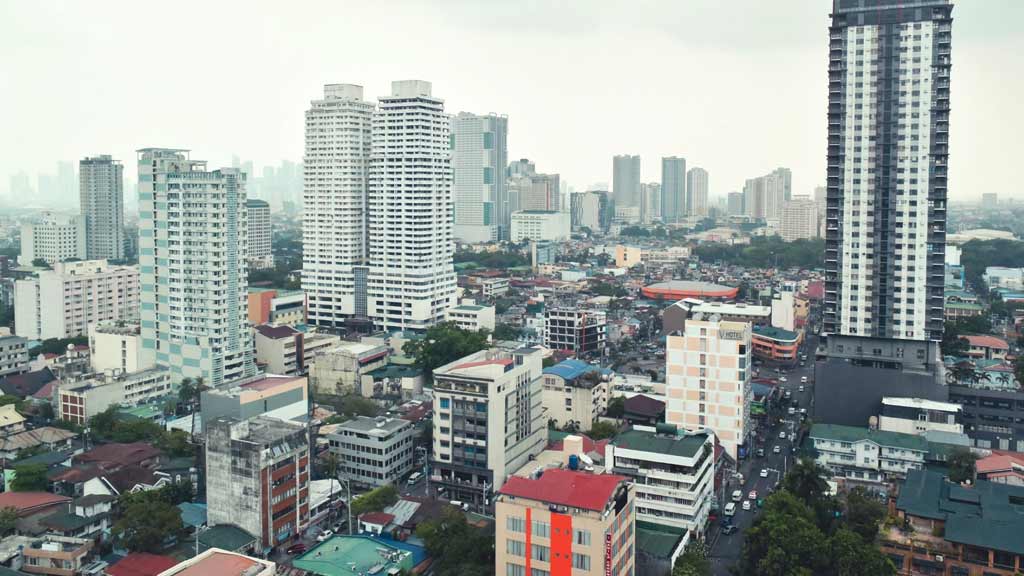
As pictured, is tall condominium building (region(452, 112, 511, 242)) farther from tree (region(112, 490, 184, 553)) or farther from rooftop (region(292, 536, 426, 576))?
rooftop (region(292, 536, 426, 576))

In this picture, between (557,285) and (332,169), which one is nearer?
(332,169)

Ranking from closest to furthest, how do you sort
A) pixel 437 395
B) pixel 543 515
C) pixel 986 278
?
pixel 543 515
pixel 437 395
pixel 986 278

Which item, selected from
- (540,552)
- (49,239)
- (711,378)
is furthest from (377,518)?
(49,239)

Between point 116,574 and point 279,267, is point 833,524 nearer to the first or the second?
point 116,574

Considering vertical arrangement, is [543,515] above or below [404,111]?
below

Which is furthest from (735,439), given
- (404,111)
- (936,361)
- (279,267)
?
(279,267)

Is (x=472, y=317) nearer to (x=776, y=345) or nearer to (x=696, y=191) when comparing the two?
(x=776, y=345)

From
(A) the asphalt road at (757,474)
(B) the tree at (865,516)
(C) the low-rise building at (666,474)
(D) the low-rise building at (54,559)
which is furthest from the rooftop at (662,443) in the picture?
(D) the low-rise building at (54,559)
